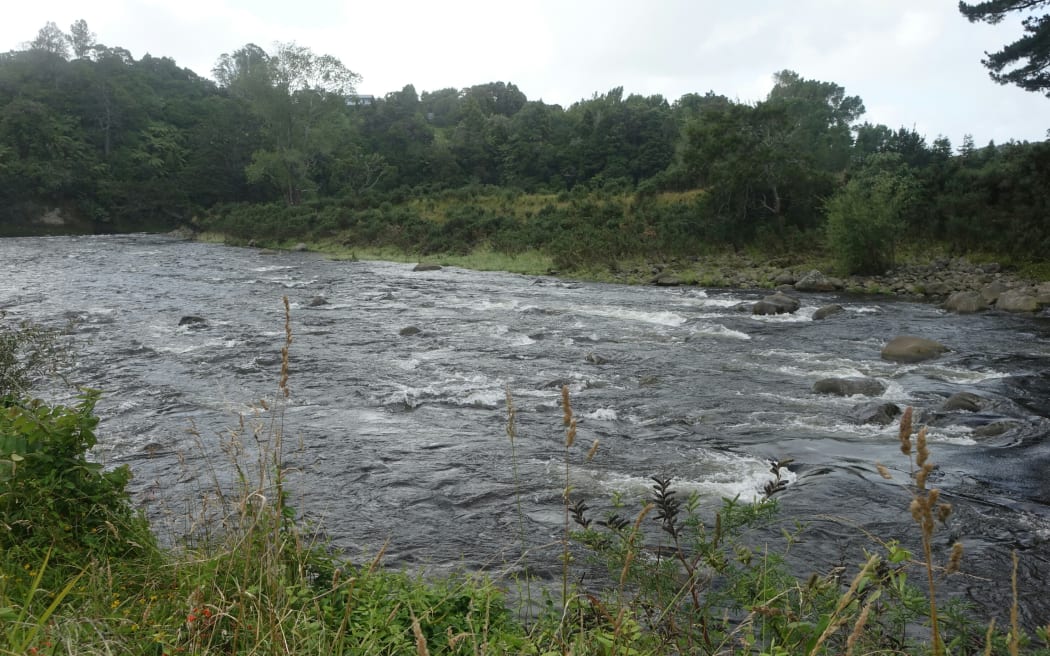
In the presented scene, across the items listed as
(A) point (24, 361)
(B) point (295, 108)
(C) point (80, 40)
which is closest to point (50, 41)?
(C) point (80, 40)

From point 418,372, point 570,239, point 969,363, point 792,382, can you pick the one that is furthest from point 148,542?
point 570,239

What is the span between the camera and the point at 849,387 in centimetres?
→ 996

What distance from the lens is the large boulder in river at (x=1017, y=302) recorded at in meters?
16.0

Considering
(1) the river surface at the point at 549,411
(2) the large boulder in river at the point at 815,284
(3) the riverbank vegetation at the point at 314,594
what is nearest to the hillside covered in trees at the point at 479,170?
(2) the large boulder in river at the point at 815,284

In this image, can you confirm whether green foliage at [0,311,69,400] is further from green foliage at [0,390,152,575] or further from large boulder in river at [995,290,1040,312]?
large boulder in river at [995,290,1040,312]

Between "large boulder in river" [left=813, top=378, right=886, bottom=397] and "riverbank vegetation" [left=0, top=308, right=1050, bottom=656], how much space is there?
5.79 meters

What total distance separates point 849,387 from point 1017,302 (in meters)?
9.34

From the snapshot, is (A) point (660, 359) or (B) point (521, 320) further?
(B) point (521, 320)

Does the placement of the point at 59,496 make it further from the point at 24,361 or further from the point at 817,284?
the point at 817,284

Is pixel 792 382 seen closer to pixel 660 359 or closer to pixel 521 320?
pixel 660 359

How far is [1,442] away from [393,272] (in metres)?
24.0

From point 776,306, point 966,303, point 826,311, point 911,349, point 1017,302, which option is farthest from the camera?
point 776,306

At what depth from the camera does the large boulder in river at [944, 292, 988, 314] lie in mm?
16406

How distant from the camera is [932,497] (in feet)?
4.53
